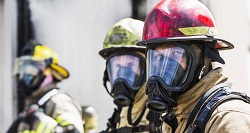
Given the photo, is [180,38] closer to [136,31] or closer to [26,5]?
[136,31]

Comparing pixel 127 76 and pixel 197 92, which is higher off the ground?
pixel 197 92

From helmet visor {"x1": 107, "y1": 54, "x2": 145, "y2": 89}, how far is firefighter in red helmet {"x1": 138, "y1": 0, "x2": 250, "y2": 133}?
5.81ft

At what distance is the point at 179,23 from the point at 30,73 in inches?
172

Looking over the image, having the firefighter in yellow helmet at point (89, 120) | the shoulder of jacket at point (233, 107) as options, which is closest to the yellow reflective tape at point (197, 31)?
the shoulder of jacket at point (233, 107)

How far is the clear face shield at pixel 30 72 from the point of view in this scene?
27.8 feet

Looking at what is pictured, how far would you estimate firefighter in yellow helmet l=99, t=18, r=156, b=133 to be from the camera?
20.3 feet

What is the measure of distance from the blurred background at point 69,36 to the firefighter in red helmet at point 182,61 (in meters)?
6.13

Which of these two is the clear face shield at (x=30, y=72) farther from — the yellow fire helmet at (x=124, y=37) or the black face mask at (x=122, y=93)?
the black face mask at (x=122, y=93)

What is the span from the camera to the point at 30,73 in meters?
8.56

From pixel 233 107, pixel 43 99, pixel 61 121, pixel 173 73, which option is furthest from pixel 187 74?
pixel 43 99

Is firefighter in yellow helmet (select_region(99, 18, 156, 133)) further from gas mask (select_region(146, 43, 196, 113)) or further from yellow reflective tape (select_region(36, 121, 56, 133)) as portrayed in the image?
gas mask (select_region(146, 43, 196, 113))

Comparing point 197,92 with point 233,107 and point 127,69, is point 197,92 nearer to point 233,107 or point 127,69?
point 233,107

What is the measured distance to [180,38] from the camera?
4.29 metres

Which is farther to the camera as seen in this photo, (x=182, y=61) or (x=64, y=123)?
(x=64, y=123)
